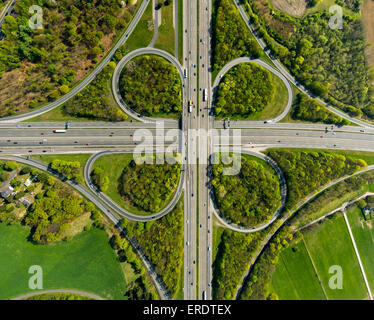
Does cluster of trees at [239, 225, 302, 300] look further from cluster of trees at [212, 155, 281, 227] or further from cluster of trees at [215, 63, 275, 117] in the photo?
cluster of trees at [215, 63, 275, 117]

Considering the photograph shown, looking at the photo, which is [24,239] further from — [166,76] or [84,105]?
[166,76]

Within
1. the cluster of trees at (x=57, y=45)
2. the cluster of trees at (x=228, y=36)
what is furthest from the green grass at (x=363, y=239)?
the cluster of trees at (x=57, y=45)

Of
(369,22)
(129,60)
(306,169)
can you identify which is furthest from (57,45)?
(369,22)

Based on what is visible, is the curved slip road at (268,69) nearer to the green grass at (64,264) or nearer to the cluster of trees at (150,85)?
the cluster of trees at (150,85)

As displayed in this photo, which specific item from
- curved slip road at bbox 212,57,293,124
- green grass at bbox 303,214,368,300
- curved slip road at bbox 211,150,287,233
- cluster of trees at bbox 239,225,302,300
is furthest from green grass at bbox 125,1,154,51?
green grass at bbox 303,214,368,300
